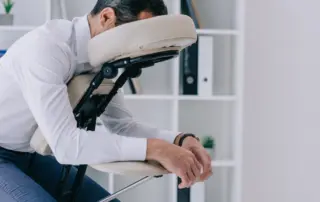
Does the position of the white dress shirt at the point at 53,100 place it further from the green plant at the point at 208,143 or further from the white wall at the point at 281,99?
the white wall at the point at 281,99

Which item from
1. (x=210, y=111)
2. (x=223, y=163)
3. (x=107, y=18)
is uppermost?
(x=107, y=18)

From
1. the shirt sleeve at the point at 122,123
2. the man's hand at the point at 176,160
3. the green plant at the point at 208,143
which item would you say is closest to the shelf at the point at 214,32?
the green plant at the point at 208,143

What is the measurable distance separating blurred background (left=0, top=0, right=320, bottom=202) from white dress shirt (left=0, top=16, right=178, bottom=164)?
1091mm

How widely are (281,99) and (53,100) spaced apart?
162cm

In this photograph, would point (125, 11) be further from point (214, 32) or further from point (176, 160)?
point (214, 32)

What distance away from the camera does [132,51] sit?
115 centimetres

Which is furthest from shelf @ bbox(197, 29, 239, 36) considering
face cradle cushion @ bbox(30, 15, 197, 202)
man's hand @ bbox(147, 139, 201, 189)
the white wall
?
man's hand @ bbox(147, 139, 201, 189)

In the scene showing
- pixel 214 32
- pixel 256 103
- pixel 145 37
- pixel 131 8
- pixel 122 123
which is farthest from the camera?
pixel 256 103

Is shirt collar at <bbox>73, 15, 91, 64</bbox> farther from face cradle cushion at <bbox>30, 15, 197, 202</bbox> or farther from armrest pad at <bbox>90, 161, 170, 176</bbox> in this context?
armrest pad at <bbox>90, 161, 170, 176</bbox>

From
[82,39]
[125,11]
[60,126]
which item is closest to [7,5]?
[82,39]

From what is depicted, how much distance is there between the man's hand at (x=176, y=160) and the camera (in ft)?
3.85

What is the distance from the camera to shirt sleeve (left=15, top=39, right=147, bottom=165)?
117 centimetres

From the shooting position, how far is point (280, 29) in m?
2.52

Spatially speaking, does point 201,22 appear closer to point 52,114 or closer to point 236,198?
point 236,198
